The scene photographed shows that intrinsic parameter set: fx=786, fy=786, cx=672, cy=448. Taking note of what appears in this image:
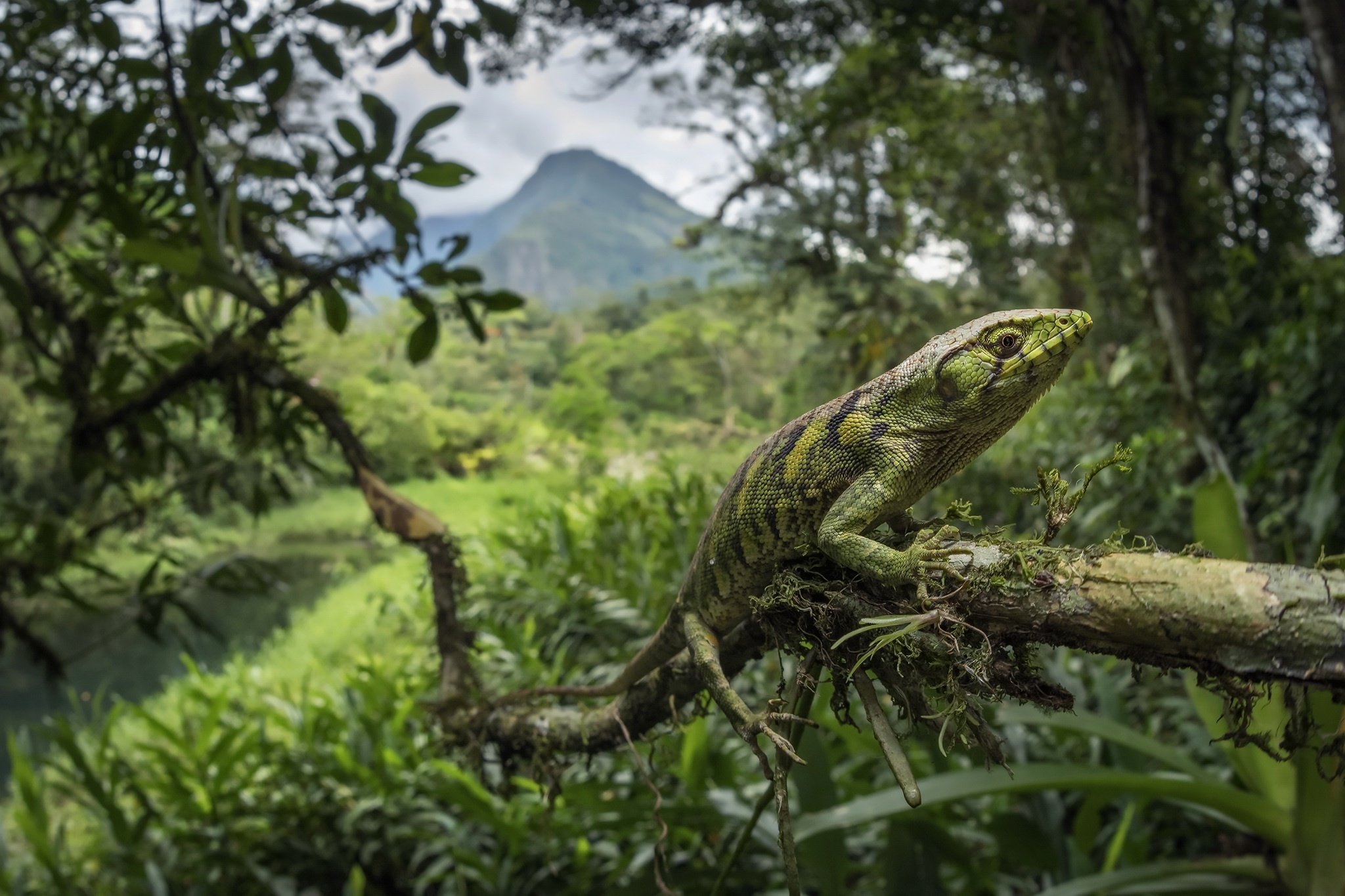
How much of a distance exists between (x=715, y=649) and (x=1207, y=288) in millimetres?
3274

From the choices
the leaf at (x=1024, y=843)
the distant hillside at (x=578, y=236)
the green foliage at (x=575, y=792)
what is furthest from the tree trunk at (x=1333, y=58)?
the distant hillside at (x=578, y=236)

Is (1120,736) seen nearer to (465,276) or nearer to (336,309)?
(465,276)

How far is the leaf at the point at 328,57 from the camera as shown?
1839 millimetres

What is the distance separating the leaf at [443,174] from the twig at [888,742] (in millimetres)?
1555

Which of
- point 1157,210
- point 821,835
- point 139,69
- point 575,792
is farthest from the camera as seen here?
point 1157,210

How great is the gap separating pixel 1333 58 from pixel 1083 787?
2.75 m

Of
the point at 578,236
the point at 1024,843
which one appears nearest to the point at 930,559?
the point at 1024,843

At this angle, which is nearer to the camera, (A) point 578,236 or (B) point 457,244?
(B) point 457,244

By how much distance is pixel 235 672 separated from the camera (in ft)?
18.9

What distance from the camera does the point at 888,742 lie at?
2.86ft

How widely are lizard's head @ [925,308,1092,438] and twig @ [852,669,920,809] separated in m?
0.46

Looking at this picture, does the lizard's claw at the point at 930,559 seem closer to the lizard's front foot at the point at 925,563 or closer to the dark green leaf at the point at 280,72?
the lizard's front foot at the point at 925,563

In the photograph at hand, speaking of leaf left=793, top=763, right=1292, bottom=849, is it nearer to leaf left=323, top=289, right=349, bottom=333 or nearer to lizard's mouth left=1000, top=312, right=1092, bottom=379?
lizard's mouth left=1000, top=312, right=1092, bottom=379

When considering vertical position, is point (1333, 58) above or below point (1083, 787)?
above
